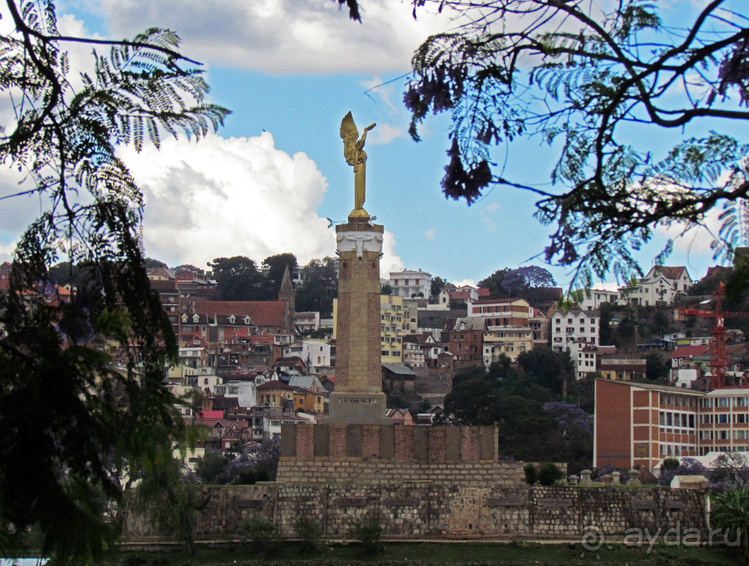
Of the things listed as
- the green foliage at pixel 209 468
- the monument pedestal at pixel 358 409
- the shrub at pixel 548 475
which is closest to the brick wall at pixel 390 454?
the shrub at pixel 548 475

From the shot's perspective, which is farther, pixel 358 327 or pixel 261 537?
pixel 358 327

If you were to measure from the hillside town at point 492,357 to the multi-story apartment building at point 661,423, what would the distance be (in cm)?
8

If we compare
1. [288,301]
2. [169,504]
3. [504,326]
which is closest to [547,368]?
[504,326]

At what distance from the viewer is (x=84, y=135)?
24.3 feet

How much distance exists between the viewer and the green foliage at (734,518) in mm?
24572

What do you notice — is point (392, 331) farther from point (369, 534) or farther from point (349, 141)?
point (369, 534)

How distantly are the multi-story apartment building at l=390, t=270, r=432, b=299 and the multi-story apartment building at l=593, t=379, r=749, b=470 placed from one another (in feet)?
288

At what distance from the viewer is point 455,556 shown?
80.4 feet

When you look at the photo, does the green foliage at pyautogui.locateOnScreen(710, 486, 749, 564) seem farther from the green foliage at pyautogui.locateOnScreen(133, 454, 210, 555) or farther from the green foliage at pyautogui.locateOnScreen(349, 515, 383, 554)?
the green foliage at pyautogui.locateOnScreen(133, 454, 210, 555)

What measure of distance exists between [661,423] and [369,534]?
40.3 m

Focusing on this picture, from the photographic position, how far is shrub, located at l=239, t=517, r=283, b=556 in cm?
2528

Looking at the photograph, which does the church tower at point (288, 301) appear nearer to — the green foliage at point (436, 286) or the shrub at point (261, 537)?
the green foliage at point (436, 286)

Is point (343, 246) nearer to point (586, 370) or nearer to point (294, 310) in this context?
point (586, 370)

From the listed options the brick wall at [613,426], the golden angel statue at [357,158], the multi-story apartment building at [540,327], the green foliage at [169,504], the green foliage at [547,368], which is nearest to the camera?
the green foliage at [169,504]
